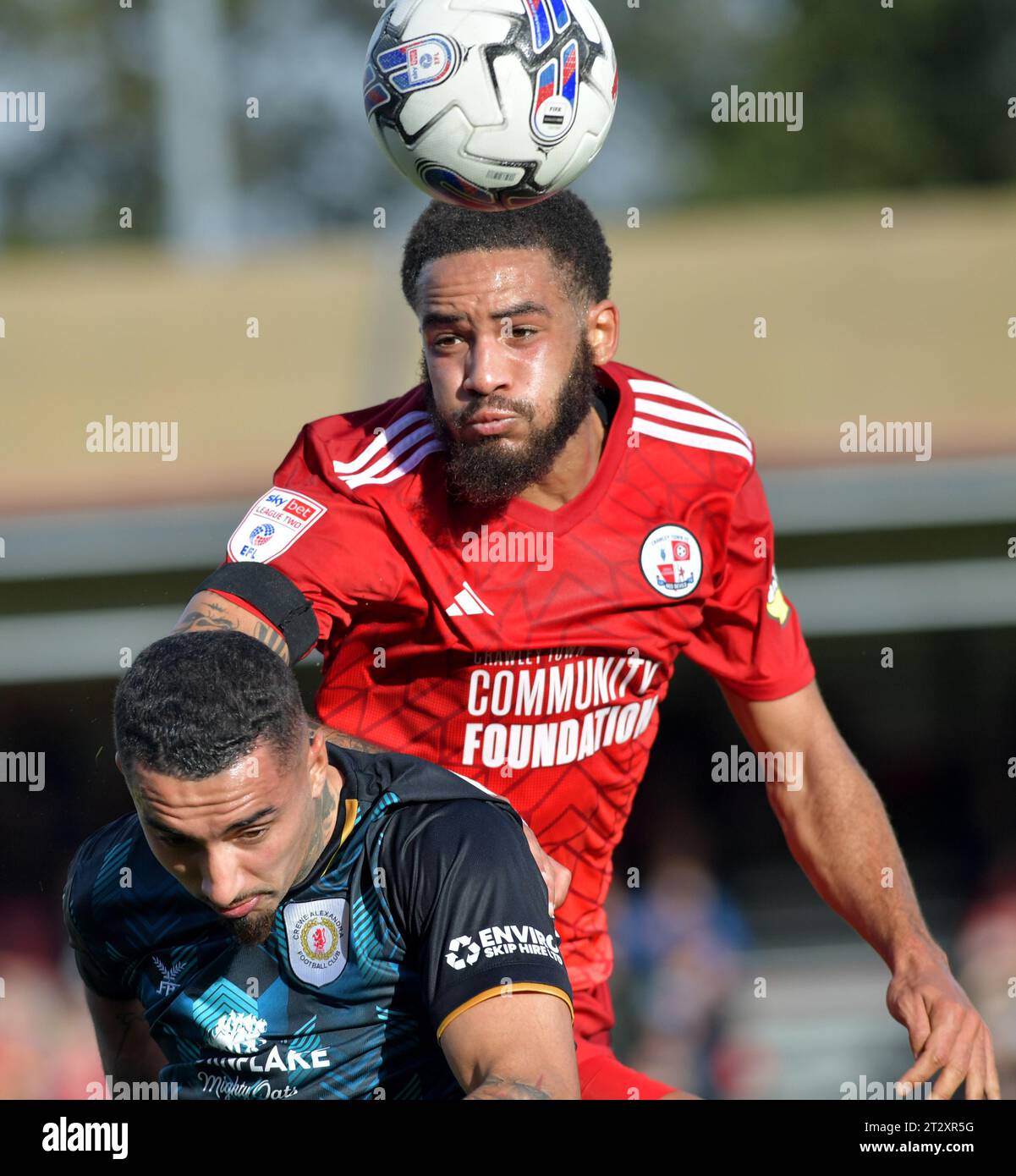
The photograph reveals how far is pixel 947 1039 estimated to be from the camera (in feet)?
11.7

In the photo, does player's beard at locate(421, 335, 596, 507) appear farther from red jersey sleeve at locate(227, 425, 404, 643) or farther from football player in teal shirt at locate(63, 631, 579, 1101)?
football player in teal shirt at locate(63, 631, 579, 1101)

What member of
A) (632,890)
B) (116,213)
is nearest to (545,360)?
(632,890)

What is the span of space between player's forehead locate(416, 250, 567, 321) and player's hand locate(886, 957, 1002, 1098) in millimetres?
1775

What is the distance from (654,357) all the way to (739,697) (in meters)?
5.04

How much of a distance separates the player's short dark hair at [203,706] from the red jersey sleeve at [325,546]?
52cm

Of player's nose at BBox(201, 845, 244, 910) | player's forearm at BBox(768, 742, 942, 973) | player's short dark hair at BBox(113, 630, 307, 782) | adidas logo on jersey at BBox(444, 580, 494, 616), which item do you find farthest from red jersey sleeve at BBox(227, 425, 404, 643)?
player's forearm at BBox(768, 742, 942, 973)

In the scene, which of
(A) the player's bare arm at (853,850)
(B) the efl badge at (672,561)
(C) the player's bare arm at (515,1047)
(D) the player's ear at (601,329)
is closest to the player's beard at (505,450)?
(D) the player's ear at (601,329)

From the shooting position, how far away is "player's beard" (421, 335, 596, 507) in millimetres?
3672

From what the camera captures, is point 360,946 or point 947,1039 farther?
point 947,1039

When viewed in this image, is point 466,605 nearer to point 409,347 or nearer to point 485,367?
point 485,367

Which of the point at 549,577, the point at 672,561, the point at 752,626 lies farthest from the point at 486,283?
the point at 752,626

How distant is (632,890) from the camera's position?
8.38 metres

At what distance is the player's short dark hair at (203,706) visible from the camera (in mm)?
2861

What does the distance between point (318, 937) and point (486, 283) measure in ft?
4.96
